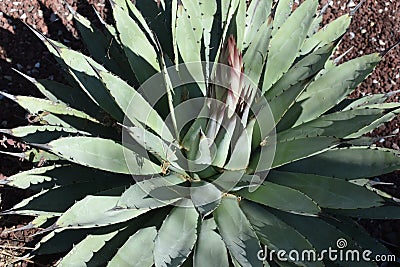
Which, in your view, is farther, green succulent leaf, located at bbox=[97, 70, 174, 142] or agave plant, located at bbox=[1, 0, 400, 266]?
green succulent leaf, located at bbox=[97, 70, 174, 142]

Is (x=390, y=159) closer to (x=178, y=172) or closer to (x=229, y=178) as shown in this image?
(x=229, y=178)

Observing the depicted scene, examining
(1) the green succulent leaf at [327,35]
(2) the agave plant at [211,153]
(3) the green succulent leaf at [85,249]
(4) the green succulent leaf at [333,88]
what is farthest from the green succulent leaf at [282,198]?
(1) the green succulent leaf at [327,35]

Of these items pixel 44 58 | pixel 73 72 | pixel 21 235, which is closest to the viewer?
pixel 73 72

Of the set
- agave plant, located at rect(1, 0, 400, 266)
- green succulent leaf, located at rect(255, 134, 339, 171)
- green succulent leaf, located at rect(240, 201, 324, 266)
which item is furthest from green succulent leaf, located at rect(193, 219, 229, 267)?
green succulent leaf, located at rect(255, 134, 339, 171)

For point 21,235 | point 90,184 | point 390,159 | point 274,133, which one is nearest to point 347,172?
point 390,159

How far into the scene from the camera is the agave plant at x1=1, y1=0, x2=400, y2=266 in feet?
4.93

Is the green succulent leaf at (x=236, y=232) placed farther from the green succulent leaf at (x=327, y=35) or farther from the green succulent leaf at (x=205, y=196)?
the green succulent leaf at (x=327, y=35)

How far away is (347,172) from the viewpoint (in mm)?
1637

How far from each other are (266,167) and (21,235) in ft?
3.95

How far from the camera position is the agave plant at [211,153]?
4.93 feet

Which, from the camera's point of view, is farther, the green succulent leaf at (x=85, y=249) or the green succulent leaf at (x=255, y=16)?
the green succulent leaf at (x=255, y=16)

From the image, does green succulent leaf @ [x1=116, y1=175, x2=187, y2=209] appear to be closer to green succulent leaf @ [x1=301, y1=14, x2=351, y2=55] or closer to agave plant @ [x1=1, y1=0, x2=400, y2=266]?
agave plant @ [x1=1, y1=0, x2=400, y2=266]

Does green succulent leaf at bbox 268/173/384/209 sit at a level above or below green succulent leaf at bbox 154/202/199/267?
above

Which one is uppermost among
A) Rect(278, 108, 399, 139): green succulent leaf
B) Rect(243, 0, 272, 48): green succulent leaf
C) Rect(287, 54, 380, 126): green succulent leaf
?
Rect(243, 0, 272, 48): green succulent leaf
